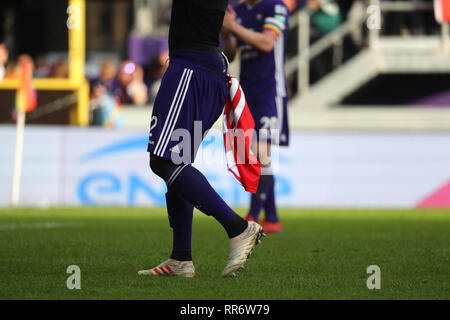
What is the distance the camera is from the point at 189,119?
19.4 ft

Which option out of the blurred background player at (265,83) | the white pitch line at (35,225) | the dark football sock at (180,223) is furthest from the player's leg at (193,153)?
the white pitch line at (35,225)

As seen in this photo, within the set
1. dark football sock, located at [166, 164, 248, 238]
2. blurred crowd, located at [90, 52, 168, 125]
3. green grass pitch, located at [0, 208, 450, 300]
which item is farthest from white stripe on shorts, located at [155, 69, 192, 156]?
blurred crowd, located at [90, 52, 168, 125]

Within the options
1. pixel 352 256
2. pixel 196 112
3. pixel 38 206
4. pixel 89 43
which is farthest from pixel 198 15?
pixel 89 43

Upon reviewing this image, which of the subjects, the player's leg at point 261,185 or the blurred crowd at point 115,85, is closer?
the player's leg at point 261,185

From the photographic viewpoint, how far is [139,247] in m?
7.83

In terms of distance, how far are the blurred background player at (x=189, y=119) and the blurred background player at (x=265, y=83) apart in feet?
10.5

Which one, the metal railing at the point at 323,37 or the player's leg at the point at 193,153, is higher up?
the metal railing at the point at 323,37

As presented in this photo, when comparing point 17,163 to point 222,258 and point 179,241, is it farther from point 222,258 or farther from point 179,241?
point 179,241

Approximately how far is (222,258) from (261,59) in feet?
9.82

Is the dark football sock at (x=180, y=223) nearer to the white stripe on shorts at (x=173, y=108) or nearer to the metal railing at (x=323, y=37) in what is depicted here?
the white stripe on shorts at (x=173, y=108)

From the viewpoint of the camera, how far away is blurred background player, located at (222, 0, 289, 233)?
9406 mm

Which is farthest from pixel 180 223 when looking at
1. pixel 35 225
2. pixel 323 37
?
pixel 323 37

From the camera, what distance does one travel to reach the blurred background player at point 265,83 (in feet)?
30.9

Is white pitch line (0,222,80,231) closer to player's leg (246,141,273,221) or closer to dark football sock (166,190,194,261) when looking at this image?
player's leg (246,141,273,221)
